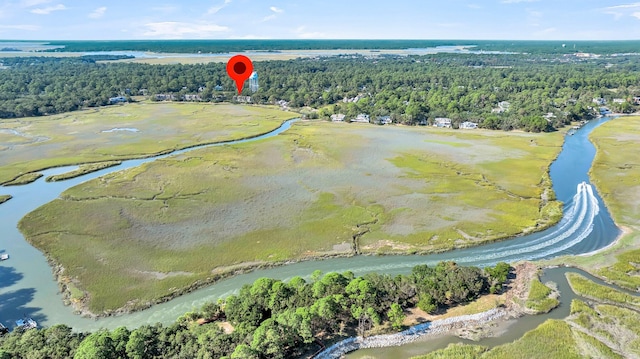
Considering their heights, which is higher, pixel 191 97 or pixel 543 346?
pixel 191 97

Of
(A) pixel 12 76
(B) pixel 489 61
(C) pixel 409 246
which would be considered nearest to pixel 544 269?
(C) pixel 409 246

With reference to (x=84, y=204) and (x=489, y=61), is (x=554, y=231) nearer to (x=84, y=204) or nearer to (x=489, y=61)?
(x=84, y=204)

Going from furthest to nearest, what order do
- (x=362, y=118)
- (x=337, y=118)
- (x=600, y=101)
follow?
(x=600, y=101) → (x=337, y=118) → (x=362, y=118)

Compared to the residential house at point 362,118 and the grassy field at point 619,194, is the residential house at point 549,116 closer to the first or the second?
the grassy field at point 619,194

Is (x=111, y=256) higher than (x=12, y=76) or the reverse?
the reverse

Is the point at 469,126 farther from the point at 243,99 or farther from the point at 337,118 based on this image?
the point at 243,99

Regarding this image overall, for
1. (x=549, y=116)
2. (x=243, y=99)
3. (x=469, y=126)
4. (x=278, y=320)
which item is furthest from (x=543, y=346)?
(x=243, y=99)

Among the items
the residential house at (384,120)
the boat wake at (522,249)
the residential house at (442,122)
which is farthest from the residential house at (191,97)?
the boat wake at (522,249)
